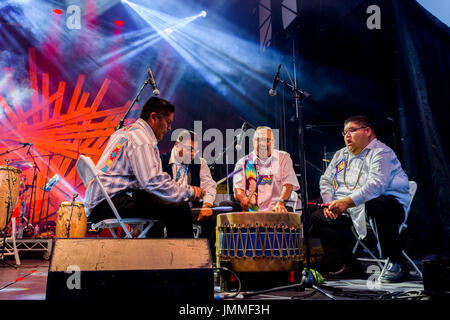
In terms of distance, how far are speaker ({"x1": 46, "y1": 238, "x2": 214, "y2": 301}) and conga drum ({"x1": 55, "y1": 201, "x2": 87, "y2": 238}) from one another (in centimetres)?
455

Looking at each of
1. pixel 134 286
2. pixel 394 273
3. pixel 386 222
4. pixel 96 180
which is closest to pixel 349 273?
pixel 394 273

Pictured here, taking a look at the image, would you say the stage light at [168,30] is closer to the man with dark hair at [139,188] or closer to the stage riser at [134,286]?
the man with dark hair at [139,188]

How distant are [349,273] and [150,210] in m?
2.09

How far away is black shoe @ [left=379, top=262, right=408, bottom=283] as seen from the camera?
2.78 metres

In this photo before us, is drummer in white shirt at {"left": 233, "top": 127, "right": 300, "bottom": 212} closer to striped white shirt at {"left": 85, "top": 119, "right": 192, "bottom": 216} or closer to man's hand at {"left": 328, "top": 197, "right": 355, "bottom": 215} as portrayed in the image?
man's hand at {"left": 328, "top": 197, "right": 355, "bottom": 215}

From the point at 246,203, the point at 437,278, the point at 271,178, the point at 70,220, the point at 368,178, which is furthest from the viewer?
the point at 70,220

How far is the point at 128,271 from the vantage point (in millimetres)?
1441

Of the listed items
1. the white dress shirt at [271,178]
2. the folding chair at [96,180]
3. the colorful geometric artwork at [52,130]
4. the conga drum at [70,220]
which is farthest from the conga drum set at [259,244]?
the colorful geometric artwork at [52,130]

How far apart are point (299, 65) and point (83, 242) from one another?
4551 millimetres

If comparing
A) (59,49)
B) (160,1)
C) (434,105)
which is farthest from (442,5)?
(59,49)

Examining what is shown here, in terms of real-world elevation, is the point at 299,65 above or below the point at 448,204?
above

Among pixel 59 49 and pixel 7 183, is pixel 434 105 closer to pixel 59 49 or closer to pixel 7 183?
pixel 7 183

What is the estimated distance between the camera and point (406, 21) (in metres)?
3.21

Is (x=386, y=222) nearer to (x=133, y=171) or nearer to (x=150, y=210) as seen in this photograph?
(x=150, y=210)
